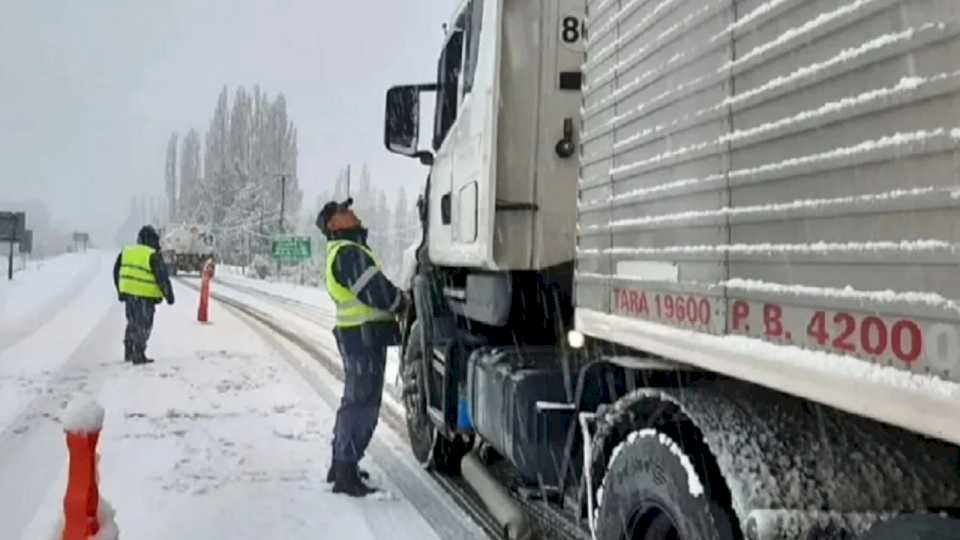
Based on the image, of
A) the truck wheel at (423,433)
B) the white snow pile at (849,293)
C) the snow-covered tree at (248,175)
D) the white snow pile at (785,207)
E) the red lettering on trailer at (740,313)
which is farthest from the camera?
the snow-covered tree at (248,175)

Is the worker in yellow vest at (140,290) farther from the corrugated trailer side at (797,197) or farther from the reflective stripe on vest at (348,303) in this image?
the corrugated trailer side at (797,197)

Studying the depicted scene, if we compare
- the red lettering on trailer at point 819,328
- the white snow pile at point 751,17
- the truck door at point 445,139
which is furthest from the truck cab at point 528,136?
the red lettering on trailer at point 819,328

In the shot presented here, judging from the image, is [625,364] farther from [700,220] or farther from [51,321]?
[51,321]

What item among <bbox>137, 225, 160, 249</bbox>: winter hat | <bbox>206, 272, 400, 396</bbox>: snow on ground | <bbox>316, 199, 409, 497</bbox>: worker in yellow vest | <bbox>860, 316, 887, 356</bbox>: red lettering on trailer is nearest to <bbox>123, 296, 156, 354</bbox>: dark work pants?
A: <bbox>137, 225, 160, 249</bbox>: winter hat

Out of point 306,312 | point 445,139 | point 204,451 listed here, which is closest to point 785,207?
point 445,139

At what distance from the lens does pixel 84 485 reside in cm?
404

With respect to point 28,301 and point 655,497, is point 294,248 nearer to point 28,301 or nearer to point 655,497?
point 28,301

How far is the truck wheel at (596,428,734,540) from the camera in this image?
245 centimetres

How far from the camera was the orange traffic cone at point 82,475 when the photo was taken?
3986 mm

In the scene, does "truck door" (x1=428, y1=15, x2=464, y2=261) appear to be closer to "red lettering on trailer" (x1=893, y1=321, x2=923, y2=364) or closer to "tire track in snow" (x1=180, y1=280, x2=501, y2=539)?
"tire track in snow" (x1=180, y1=280, x2=501, y2=539)

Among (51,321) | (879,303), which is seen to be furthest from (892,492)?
(51,321)

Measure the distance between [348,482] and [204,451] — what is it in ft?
5.47

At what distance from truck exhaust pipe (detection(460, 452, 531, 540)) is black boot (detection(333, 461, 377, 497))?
0.68 m

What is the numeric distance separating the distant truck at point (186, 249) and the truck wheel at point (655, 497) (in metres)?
55.6
